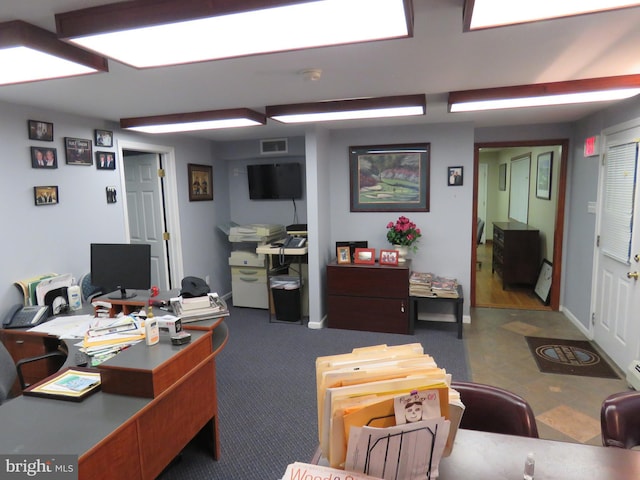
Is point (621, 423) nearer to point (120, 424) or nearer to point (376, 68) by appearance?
point (120, 424)

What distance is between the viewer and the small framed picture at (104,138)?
3623 mm

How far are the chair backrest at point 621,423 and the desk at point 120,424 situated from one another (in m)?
1.86

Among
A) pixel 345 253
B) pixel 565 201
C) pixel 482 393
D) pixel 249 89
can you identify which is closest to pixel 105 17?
pixel 249 89

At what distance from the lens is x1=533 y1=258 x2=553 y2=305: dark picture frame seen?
5277 millimetres

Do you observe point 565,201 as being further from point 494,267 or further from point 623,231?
point 494,267

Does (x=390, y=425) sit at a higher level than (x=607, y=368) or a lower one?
higher

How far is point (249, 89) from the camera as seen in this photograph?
8.93 feet

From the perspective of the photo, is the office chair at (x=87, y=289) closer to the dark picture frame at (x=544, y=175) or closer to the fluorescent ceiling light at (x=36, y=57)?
the fluorescent ceiling light at (x=36, y=57)

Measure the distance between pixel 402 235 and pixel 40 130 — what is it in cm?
359

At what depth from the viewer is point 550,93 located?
2748 millimetres

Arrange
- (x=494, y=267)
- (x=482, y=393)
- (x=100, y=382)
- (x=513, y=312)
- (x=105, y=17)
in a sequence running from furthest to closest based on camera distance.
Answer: (x=494, y=267) < (x=513, y=312) < (x=100, y=382) < (x=482, y=393) < (x=105, y=17)

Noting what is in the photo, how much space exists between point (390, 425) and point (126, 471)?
1277 millimetres

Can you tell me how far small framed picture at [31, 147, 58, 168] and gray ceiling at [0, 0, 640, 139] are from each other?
34 centimetres

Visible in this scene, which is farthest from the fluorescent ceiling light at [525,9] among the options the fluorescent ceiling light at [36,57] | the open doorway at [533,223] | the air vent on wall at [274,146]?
the air vent on wall at [274,146]
